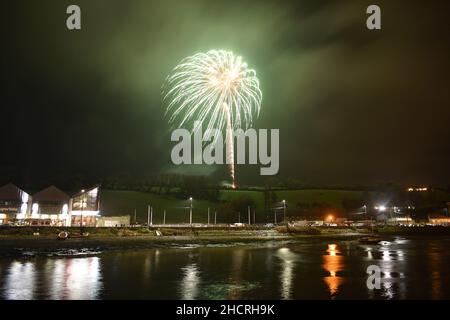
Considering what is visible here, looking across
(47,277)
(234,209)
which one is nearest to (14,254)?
(47,277)

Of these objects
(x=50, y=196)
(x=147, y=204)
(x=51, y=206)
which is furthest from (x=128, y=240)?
(x=147, y=204)

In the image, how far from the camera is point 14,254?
59.2 metres

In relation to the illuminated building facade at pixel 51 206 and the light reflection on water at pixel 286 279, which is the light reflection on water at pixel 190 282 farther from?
A: the illuminated building facade at pixel 51 206

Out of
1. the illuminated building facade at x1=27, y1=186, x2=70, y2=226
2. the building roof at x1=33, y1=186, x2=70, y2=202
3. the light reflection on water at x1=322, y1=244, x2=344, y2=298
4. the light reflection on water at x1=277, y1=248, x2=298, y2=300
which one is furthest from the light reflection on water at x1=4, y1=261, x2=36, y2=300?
the building roof at x1=33, y1=186, x2=70, y2=202

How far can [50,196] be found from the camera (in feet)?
415

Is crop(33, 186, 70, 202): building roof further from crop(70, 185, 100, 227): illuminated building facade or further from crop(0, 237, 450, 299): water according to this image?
crop(0, 237, 450, 299): water

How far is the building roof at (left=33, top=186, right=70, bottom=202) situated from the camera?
126 metres

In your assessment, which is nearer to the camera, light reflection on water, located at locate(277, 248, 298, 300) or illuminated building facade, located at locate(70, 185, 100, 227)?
light reflection on water, located at locate(277, 248, 298, 300)

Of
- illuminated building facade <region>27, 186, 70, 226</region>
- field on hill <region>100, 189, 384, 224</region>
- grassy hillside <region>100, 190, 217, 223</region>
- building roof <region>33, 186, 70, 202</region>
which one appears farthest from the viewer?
field on hill <region>100, 189, 384, 224</region>

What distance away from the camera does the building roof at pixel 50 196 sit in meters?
126

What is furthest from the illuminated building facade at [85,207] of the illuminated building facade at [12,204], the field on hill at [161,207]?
the field on hill at [161,207]

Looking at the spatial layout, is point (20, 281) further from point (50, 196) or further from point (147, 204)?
point (147, 204)
